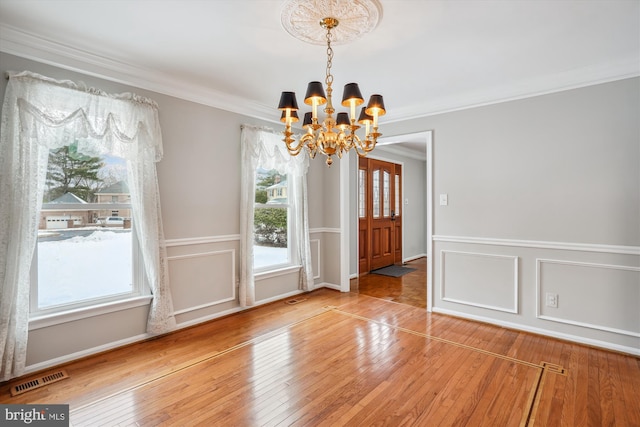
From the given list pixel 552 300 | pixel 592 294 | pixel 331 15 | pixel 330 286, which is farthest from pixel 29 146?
pixel 592 294

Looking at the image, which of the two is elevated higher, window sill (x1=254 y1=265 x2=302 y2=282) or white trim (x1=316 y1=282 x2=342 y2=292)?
window sill (x1=254 y1=265 x2=302 y2=282)

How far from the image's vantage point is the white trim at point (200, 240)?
3277mm

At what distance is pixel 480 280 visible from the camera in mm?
3609

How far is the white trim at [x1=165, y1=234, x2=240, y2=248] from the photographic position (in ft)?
10.8

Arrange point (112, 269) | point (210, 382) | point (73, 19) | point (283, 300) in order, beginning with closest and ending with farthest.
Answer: point (73, 19) < point (210, 382) < point (112, 269) < point (283, 300)

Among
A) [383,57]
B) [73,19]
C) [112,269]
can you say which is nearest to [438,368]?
[383,57]

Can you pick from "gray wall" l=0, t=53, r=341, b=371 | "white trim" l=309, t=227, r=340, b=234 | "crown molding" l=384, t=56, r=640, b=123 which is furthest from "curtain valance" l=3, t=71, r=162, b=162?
"crown molding" l=384, t=56, r=640, b=123

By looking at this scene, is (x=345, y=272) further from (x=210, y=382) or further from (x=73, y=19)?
(x=73, y=19)

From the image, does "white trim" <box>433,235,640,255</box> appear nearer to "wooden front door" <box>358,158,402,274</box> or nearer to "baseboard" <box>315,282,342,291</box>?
"baseboard" <box>315,282,342,291</box>

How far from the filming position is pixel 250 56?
275cm

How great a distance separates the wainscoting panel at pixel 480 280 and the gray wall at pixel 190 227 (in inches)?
87.6

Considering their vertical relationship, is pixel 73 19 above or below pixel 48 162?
above

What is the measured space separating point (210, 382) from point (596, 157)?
12.4 ft

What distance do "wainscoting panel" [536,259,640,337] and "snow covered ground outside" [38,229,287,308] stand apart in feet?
13.1
